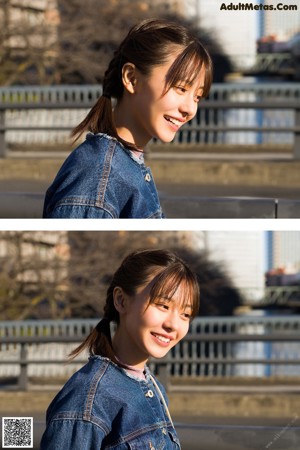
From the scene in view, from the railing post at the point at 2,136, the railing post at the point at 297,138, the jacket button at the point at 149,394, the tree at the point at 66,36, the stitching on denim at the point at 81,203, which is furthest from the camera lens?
the railing post at the point at 2,136

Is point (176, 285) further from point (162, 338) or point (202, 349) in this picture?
point (202, 349)

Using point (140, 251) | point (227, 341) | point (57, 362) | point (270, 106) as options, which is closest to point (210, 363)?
point (227, 341)

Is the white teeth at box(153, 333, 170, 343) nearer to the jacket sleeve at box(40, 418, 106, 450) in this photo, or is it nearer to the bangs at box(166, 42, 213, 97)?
the jacket sleeve at box(40, 418, 106, 450)

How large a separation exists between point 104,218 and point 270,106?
129 cm

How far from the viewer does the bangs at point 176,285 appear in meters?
1.65

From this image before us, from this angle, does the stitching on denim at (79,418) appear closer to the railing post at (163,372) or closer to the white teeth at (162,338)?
the white teeth at (162,338)

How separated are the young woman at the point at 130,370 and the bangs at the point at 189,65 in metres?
0.24

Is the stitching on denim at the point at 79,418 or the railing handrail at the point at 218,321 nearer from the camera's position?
the stitching on denim at the point at 79,418

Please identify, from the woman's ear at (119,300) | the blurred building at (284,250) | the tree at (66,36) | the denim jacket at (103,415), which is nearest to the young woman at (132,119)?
the woman's ear at (119,300)

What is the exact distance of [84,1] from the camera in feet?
9.39

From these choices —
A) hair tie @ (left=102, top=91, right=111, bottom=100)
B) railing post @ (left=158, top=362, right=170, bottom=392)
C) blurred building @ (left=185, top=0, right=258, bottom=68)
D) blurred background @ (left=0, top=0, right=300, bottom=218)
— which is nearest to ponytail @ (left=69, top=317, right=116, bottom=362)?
hair tie @ (left=102, top=91, right=111, bottom=100)

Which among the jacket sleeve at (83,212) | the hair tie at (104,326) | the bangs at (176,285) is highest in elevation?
the jacket sleeve at (83,212)

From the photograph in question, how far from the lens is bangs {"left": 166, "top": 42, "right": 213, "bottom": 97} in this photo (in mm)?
1594

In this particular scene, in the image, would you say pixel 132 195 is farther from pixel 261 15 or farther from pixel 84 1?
pixel 84 1
